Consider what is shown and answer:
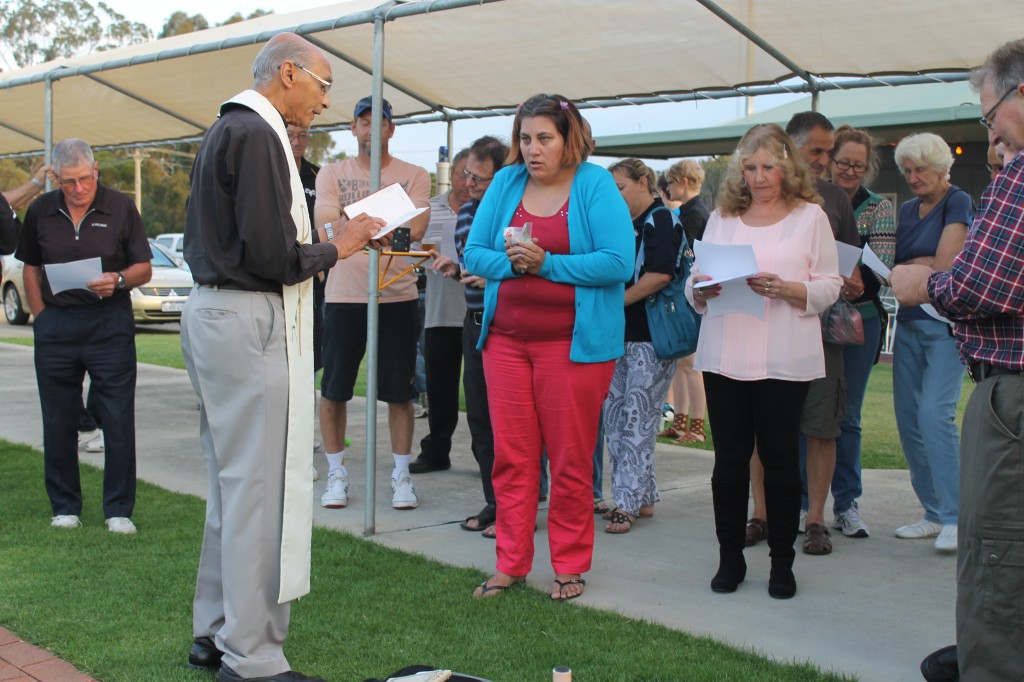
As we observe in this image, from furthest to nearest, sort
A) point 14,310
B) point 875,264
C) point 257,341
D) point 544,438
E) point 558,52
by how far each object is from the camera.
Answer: point 14,310
point 558,52
point 544,438
point 875,264
point 257,341

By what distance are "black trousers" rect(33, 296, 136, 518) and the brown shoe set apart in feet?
12.0

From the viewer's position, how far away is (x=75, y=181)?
574cm

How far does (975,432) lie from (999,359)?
212mm

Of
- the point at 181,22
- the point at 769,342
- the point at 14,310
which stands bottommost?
the point at 14,310

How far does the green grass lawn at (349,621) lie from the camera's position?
387 centimetres

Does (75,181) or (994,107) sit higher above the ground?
(994,107)

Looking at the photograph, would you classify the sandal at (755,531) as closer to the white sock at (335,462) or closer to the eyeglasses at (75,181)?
the white sock at (335,462)

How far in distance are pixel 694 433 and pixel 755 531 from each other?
3.49 metres

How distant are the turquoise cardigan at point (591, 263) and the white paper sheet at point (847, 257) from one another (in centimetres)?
107

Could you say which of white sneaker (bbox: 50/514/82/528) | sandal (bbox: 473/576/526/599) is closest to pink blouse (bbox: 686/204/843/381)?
sandal (bbox: 473/576/526/599)

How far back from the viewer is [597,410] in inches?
188

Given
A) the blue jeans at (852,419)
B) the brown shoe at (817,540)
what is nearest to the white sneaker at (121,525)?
the brown shoe at (817,540)

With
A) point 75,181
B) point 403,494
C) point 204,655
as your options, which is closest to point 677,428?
point 403,494

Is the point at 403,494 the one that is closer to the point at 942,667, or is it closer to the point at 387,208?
the point at 387,208
